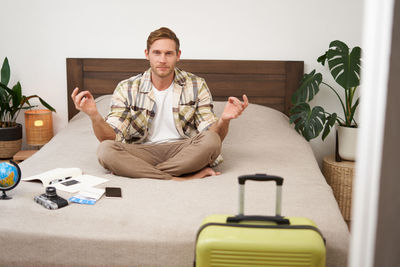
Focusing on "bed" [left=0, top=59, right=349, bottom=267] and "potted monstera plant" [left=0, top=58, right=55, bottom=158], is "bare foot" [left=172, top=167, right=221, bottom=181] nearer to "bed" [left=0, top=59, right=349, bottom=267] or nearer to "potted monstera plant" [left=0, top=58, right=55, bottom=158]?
"bed" [left=0, top=59, right=349, bottom=267]

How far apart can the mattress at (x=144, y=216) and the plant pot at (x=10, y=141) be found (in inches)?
34.4

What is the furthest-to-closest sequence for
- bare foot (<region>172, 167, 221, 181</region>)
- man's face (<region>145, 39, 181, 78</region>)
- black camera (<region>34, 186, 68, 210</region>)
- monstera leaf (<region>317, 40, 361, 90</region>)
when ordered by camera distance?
monstera leaf (<region>317, 40, 361, 90</region>)
man's face (<region>145, 39, 181, 78</region>)
bare foot (<region>172, 167, 221, 181</region>)
black camera (<region>34, 186, 68, 210</region>)

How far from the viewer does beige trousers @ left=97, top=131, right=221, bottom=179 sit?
6.73ft

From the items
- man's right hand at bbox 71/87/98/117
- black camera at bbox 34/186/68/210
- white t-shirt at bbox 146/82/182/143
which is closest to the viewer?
black camera at bbox 34/186/68/210

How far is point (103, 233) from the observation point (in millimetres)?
1511

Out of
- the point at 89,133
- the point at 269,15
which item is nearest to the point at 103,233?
the point at 89,133

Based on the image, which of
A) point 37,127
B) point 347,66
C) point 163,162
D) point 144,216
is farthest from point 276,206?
point 37,127

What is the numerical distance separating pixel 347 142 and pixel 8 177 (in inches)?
78.8

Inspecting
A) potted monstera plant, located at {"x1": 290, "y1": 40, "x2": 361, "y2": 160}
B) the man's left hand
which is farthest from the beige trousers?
potted monstera plant, located at {"x1": 290, "y1": 40, "x2": 361, "y2": 160}

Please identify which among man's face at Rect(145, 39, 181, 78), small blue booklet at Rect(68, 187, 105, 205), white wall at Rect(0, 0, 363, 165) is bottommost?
small blue booklet at Rect(68, 187, 105, 205)

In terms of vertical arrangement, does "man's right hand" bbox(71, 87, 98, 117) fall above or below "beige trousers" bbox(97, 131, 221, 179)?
above

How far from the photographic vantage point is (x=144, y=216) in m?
1.60

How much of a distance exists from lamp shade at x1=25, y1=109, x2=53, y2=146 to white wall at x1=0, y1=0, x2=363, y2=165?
0.25 meters

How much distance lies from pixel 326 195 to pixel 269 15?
168 centimetres
